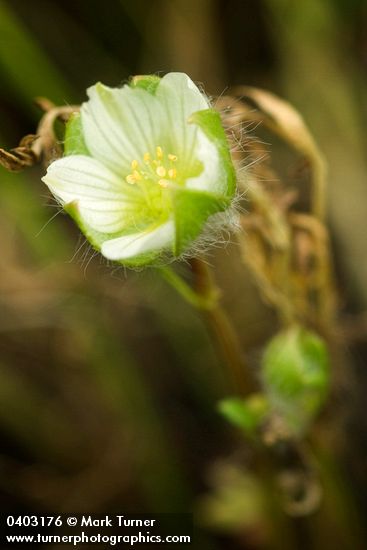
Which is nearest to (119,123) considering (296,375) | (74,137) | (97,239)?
(74,137)

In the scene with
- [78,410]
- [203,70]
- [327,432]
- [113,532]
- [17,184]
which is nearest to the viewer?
[327,432]

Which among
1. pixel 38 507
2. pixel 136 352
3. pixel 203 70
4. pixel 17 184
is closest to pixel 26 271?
pixel 17 184

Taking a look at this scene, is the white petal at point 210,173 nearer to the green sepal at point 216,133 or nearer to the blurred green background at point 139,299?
the green sepal at point 216,133

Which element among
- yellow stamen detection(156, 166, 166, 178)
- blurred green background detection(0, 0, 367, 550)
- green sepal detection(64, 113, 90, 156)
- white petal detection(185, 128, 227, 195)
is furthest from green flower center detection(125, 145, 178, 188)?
blurred green background detection(0, 0, 367, 550)

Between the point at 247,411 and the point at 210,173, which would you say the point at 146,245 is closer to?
the point at 210,173

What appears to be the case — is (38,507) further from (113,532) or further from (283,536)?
(283,536)

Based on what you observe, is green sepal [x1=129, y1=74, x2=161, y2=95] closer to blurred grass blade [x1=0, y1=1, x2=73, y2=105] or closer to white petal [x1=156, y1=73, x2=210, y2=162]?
white petal [x1=156, y1=73, x2=210, y2=162]
